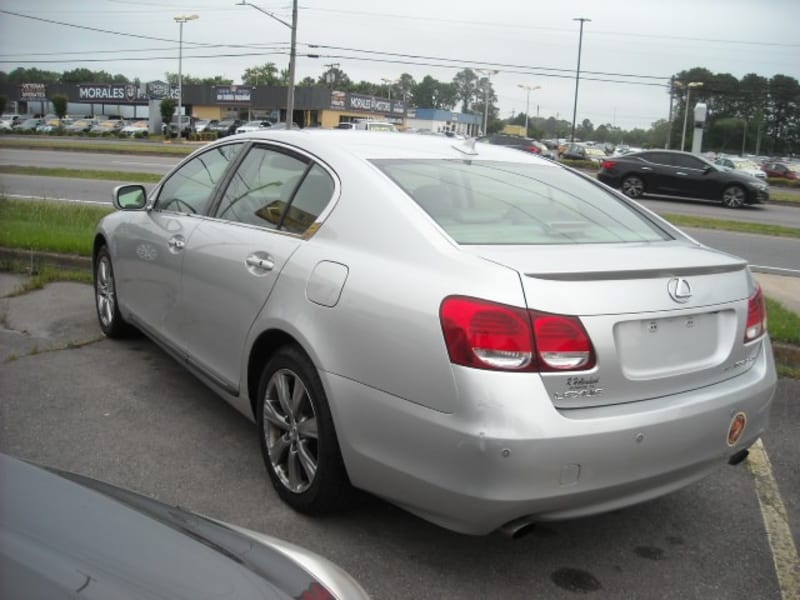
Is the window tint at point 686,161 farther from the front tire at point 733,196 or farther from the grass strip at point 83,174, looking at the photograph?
the grass strip at point 83,174

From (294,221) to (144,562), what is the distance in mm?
2180

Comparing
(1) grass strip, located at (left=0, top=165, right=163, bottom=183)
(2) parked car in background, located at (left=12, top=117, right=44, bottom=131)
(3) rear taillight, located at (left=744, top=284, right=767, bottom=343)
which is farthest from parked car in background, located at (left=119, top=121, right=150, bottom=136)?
(3) rear taillight, located at (left=744, top=284, right=767, bottom=343)

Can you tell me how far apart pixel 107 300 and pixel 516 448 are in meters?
4.09

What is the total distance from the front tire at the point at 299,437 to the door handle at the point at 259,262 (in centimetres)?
40

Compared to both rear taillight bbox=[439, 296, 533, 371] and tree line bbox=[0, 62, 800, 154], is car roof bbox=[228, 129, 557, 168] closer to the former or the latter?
rear taillight bbox=[439, 296, 533, 371]

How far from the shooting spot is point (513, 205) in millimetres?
3551

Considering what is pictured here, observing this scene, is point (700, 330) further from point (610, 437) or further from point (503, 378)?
point (503, 378)

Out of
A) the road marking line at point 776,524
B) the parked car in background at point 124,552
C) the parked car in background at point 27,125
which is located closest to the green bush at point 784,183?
the road marking line at point 776,524

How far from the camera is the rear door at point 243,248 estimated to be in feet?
11.6

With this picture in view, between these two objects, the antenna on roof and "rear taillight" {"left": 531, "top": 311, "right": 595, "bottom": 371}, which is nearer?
"rear taillight" {"left": 531, "top": 311, "right": 595, "bottom": 371}

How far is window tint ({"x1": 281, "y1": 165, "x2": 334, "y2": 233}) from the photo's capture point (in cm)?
349

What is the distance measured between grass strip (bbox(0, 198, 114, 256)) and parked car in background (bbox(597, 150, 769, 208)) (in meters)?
14.5

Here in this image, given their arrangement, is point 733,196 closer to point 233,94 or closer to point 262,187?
point 262,187

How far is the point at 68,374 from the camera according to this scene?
5012mm
